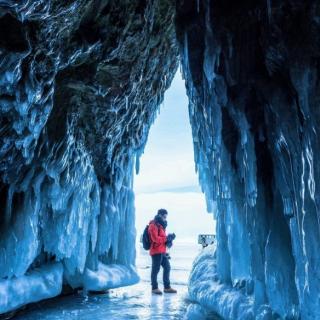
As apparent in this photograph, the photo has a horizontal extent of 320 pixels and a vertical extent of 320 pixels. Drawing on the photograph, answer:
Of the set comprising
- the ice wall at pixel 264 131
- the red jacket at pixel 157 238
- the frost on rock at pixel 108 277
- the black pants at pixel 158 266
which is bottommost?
the frost on rock at pixel 108 277

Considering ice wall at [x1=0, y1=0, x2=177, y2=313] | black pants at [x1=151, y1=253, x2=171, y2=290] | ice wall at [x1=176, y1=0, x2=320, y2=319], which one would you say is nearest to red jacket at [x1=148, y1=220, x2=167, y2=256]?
black pants at [x1=151, y1=253, x2=171, y2=290]

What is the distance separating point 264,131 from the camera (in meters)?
4.88

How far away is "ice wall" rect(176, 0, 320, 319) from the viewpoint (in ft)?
12.5

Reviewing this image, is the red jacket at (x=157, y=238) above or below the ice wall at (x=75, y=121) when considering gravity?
below

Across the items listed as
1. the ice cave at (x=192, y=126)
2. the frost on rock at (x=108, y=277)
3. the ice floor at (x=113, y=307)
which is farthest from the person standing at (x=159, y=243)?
the frost on rock at (x=108, y=277)

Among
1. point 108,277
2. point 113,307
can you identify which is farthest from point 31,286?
point 108,277

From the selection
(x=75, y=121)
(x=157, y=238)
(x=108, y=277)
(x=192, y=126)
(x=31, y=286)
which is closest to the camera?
(x=192, y=126)

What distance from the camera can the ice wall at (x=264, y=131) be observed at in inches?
150

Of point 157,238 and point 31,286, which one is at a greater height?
point 157,238

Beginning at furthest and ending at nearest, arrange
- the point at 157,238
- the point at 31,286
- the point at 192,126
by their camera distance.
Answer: the point at 157,238 < the point at 31,286 < the point at 192,126

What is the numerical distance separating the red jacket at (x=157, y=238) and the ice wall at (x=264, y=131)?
2.72m

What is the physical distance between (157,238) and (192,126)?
305 cm

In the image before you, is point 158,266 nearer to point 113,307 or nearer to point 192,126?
point 113,307

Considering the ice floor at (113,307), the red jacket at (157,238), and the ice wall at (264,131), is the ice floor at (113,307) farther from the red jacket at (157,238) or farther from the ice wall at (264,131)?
the ice wall at (264,131)
